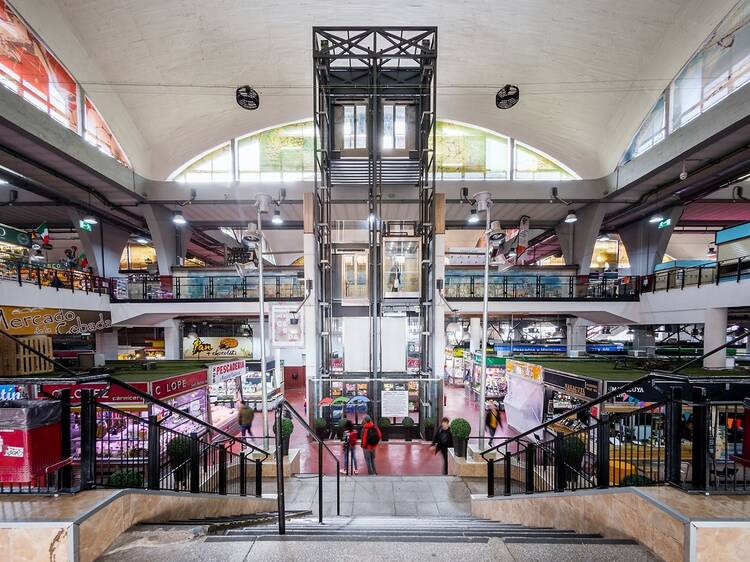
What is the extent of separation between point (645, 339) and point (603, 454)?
18.7 metres

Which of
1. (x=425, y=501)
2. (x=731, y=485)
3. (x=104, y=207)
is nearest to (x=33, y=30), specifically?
(x=104, y=207)

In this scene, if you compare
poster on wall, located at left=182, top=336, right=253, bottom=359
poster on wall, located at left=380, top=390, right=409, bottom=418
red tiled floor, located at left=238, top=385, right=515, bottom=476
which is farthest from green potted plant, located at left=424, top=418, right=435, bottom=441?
poster on wall, located at left=182, top=336, right=253, bottom=359

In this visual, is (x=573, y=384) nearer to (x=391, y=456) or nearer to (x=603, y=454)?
(x=391, y=456)

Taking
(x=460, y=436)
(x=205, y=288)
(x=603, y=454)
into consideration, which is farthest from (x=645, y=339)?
(x=205, y=288)

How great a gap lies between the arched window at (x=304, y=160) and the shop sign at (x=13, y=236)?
6652 mm

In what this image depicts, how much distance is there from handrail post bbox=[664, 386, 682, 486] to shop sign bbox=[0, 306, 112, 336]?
45.6 feet

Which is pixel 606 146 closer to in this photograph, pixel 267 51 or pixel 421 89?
pixel 421 89

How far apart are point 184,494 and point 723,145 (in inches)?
673

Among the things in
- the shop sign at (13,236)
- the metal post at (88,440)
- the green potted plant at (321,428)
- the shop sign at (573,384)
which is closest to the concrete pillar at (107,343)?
the shop sign at (13,236)

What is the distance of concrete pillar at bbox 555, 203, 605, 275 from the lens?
54.2 feet

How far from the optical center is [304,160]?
54.5 feet

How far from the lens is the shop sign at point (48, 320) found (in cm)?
940

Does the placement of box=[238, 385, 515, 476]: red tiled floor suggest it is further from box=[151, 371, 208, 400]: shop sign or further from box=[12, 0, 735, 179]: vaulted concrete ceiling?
box=[12, 0, 735, 179]: vaulted concrete ceiling

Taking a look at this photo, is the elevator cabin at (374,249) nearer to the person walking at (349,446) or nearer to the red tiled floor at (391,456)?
the red tiled floor at (391,456)
